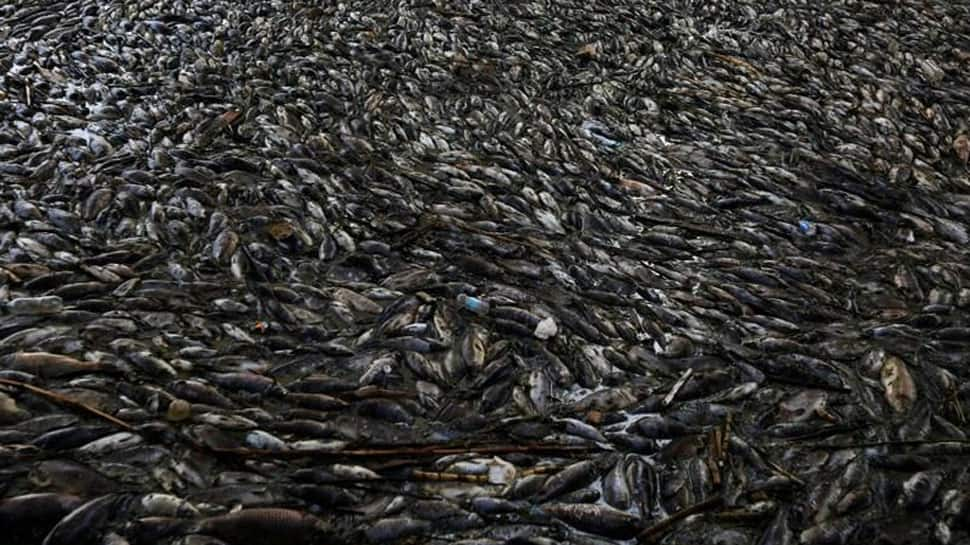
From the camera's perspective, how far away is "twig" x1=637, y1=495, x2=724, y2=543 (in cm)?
271

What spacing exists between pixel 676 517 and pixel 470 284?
5.53 feet

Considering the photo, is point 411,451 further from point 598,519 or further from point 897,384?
point 897,384

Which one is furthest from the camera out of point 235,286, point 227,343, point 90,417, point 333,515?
point 235,286

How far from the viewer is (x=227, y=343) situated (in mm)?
3518

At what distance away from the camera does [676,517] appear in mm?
2775

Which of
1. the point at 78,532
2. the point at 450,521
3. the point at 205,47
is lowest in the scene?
the point at 450,521

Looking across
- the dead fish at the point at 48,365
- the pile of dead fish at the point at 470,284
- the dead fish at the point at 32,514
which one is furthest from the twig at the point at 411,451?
the dead fish at the point at 48,365

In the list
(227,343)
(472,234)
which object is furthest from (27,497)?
(472,234)

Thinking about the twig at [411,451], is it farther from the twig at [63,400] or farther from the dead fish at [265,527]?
the twig at [63,400]

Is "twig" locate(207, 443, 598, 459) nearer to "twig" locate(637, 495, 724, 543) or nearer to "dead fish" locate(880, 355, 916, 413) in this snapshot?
"twig" locate(637, 495, 724, 543)

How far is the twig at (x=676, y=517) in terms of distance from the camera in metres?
2.71

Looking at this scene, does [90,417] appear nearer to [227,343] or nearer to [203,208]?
[227,343]

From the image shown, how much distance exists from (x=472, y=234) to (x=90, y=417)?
2245mm

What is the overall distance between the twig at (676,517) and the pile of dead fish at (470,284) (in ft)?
0.04
